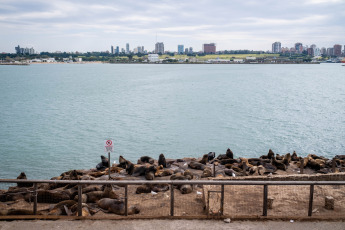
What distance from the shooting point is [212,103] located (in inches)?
2667

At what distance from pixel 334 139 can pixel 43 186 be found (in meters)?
34.1

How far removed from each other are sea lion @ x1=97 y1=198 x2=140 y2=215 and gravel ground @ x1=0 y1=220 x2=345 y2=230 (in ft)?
5.60

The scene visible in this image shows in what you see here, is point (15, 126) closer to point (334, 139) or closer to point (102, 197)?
point (102, 197)

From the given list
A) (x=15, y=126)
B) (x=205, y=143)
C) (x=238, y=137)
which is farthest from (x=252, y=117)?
(x=15, y=126)

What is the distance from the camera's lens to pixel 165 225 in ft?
27.2

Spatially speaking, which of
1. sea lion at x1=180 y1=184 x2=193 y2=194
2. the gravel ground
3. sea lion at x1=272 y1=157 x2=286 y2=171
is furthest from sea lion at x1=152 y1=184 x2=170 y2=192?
sea lion at x1=272 y1=157 x2=286 y2=171

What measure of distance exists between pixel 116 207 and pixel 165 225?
261 centimetres

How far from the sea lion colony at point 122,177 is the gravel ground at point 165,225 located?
1.05 m

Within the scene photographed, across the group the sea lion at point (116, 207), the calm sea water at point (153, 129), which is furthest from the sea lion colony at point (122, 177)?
the calm sea water at point (153, 129)

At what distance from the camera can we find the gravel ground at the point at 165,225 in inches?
321

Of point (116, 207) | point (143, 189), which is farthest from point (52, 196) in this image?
point (143, 189)

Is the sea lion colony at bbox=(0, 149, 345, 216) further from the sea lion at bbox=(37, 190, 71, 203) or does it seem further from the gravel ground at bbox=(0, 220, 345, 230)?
the gravel ground at bbox=(0, 220, 345, 230)

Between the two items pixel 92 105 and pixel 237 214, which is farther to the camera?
pixel 92 105

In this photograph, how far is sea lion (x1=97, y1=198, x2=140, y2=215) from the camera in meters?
10.2
